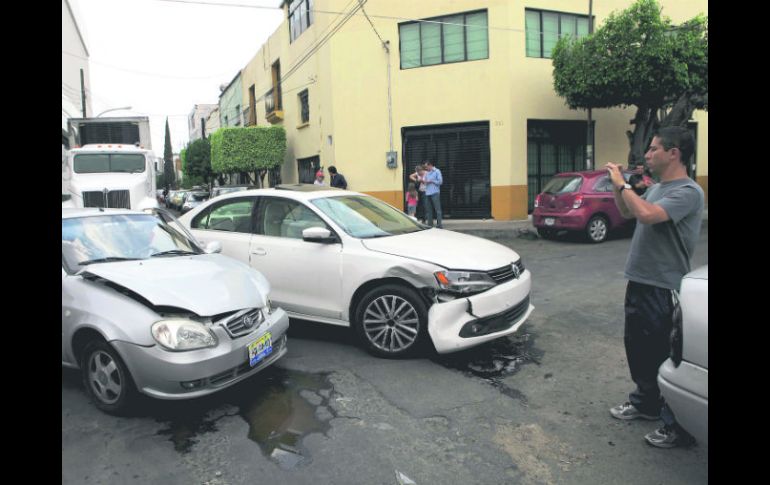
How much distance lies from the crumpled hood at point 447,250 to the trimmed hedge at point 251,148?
18.1m

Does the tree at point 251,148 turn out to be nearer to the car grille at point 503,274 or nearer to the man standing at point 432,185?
the man standing at point 432,185

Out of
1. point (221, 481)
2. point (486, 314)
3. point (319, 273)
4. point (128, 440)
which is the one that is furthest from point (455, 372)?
point (128, 440)

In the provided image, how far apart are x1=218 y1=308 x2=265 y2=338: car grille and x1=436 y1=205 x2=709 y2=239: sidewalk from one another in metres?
10.1

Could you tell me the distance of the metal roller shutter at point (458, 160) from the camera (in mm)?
16172

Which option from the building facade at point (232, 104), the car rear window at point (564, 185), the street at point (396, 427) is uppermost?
the building facade at point (232, 104)

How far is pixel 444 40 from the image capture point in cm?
1620

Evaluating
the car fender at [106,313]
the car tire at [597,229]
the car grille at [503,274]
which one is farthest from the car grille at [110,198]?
the car grille at [503,274]

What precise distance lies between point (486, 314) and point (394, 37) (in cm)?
1388

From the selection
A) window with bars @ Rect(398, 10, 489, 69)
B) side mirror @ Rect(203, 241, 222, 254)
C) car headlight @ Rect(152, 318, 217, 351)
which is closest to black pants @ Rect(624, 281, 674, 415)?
car headlight @ Rect(152, 318, 217, 351)

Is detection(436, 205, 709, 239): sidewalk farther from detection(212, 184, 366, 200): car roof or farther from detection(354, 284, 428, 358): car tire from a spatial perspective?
detection(354, 284, 428, 358): car tire

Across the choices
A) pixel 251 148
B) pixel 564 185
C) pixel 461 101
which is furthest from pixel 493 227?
pixel 251 148

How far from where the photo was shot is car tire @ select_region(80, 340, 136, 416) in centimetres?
369

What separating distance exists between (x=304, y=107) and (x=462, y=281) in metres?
17.8

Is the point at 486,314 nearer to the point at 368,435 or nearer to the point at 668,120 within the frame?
the point at 368,435
